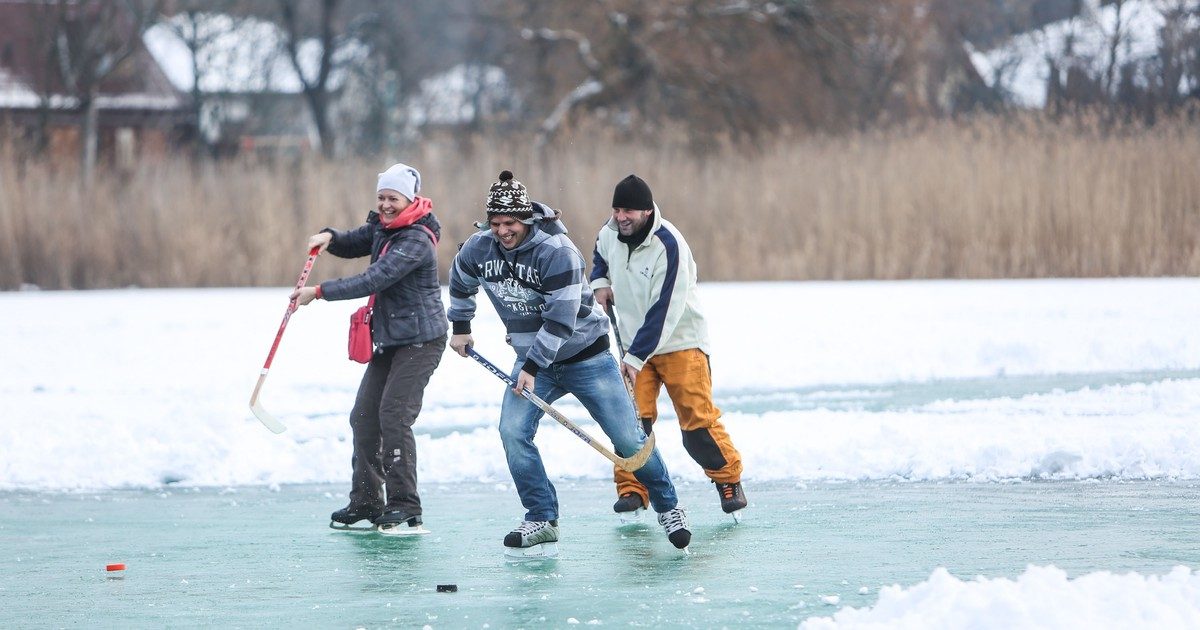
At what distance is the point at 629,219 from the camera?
6430 millimetres

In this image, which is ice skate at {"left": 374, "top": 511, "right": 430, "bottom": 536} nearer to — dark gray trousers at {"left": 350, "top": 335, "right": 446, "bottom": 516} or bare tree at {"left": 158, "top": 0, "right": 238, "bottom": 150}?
dark gray trousers at {"left": 350, "top": 335, "right": 446, "bottom": 516}

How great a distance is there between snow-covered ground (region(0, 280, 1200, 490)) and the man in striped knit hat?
7.42ft

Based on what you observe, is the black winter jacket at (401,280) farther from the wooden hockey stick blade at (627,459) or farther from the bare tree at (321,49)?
the bare tree at (321,49)

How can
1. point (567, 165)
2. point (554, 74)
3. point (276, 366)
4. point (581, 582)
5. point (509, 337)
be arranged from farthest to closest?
point (554, 74) < point (567, 165) < point (276, 366) < point (509, 337) < point (581, 582)

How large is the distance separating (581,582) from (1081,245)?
13.2 meters

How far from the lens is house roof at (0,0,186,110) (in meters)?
31.3

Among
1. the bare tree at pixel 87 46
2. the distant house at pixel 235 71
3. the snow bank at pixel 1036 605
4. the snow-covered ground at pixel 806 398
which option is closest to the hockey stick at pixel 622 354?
the snow-covered ground at pixel 806 398

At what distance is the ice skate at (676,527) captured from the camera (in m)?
6.04

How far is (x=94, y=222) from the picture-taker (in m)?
18.6

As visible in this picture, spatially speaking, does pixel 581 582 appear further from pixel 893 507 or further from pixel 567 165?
pixel 567 165

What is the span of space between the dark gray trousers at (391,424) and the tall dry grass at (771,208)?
11207 mm

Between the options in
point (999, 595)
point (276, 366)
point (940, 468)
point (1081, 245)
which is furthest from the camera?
point (1081, 245)

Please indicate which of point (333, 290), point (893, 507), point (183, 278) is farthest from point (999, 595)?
point (183, 278)

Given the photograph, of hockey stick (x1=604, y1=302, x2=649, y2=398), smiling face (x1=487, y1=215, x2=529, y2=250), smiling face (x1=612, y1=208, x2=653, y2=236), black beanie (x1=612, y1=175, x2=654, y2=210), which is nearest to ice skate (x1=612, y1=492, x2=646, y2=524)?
hockey stick (x1=604, y1=302, x2=649, y2=398)
